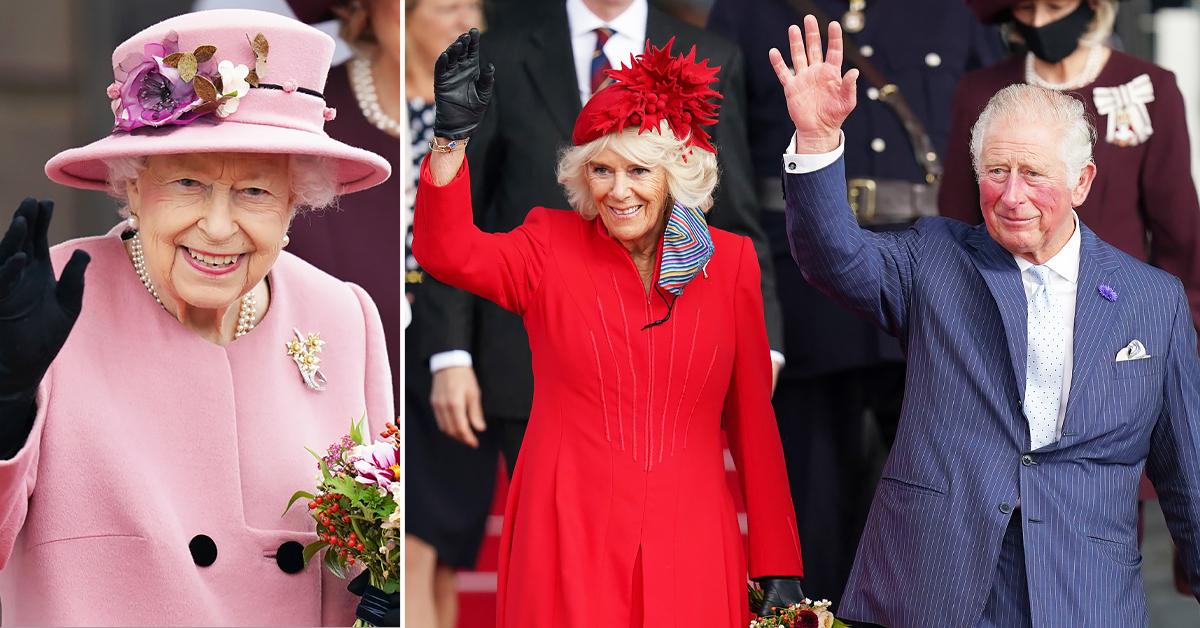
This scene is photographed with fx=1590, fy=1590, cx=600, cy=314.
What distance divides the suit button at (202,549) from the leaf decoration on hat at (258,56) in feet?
3.75

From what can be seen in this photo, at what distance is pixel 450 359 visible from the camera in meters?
4.71

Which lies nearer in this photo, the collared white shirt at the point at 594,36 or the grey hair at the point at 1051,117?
the grey hair at the point at 1051,117

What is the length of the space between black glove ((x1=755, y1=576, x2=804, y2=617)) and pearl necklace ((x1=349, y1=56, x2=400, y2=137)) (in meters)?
1.57

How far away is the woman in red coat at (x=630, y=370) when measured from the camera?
12.1 ft

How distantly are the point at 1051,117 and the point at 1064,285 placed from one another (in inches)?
15.6

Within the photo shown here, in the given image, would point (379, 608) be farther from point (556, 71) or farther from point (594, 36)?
point (594, 36)

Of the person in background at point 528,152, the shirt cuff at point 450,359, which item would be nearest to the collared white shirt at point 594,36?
the person in background at point 528,152

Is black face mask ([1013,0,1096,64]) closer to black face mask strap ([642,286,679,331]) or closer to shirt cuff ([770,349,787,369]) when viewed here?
shirt cuff ([770,349,787,369])

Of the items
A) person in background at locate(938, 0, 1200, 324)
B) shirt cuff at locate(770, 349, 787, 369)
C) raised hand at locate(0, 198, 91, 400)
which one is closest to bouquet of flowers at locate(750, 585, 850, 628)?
shirt cuff at locate(770, 349, 787, 369)

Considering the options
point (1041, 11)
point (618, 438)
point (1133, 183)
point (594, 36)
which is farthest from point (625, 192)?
point (1133, 183)

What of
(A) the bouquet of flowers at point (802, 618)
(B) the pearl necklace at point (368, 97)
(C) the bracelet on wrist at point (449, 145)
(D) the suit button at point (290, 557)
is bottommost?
(A) the bouquet of flowers at point (802, 618)

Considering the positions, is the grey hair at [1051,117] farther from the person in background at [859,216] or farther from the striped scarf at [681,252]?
the person in background at [859,216]

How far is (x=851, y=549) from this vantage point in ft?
16.3

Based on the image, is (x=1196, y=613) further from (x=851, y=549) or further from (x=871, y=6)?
(x=871, y=6)
